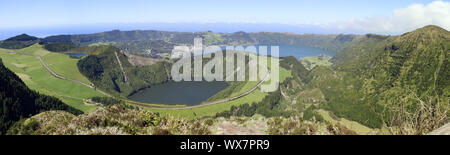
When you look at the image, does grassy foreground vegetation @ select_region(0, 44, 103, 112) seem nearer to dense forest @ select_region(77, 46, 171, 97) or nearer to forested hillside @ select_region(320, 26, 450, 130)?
dense forest @ select_region(77, 46, 171, 97)

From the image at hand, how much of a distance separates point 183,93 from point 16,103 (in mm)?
97105

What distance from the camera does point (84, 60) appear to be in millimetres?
165875

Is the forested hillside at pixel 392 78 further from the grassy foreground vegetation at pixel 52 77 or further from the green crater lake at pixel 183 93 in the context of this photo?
the grassy foreground vegetation at pixel 52 77

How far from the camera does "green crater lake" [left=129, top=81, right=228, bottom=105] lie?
453 feet

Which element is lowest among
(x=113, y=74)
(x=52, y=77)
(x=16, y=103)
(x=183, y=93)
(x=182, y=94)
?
(x=182, y=94)

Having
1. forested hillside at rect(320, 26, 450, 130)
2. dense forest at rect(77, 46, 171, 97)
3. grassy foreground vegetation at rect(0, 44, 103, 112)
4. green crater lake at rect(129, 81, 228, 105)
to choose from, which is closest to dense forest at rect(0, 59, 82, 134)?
grassy foreground vegetation at rect(0, 44, 103, 112)

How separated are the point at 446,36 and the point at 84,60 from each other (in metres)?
244

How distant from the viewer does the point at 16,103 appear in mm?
65250

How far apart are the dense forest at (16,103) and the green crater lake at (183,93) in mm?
61048

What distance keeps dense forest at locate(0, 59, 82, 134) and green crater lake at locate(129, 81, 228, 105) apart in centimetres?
6105

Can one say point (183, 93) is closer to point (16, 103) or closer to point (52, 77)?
point (52, 77)

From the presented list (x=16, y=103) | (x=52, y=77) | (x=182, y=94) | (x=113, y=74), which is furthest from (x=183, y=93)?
(x=16, y=103)

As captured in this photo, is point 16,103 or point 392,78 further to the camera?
point 392,78
